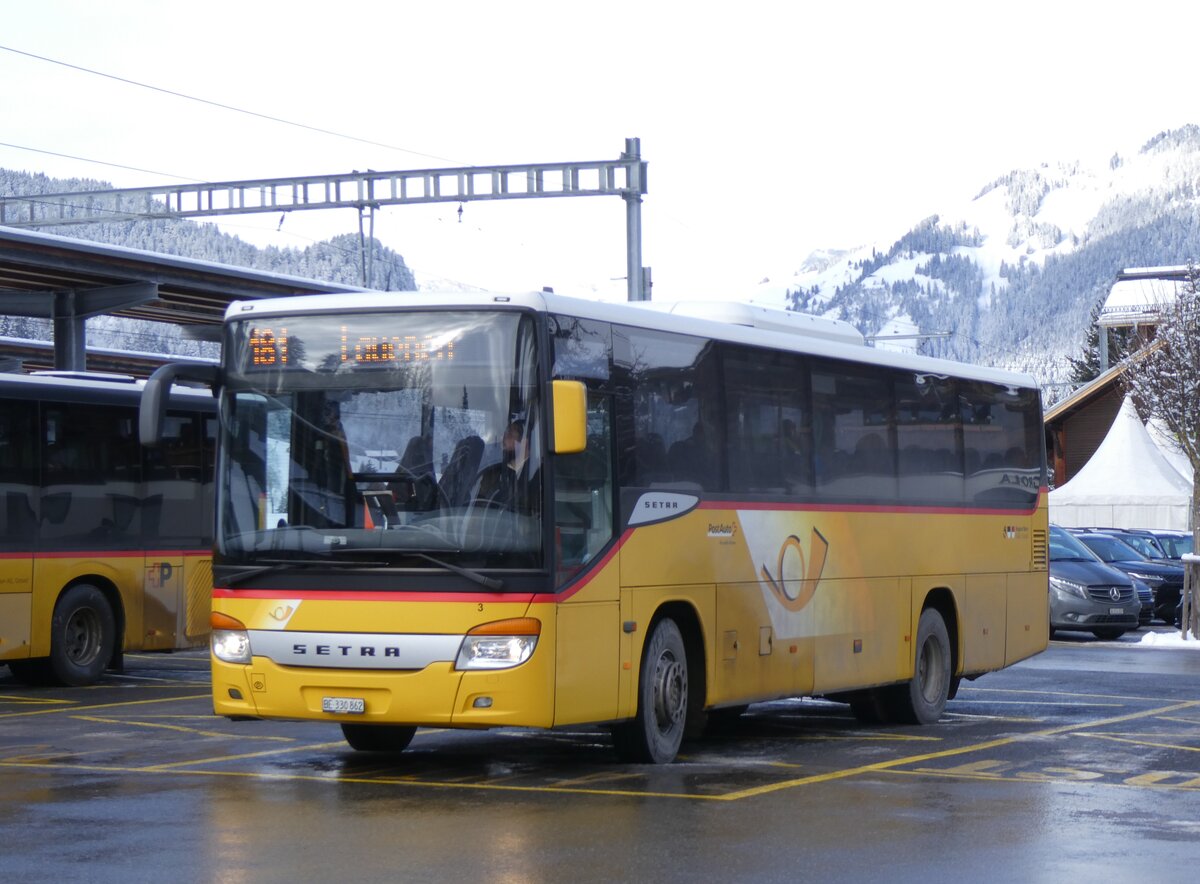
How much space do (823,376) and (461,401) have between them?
4243 mm

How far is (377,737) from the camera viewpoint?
45.3 ft

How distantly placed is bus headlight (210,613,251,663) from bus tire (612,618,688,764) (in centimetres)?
242

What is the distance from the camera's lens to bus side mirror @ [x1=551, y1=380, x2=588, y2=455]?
1175 cm

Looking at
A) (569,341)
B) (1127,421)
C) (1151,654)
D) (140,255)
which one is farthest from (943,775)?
(1127,421)

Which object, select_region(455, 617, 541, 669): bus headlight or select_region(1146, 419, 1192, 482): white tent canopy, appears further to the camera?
select_region(1146, 419, 1192, 482): white tent canopy

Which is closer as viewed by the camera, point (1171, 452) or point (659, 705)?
point (659, 705)

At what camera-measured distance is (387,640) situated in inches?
469

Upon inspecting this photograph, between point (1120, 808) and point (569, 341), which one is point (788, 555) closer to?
point (569, 341)

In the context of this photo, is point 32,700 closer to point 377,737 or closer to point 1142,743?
point 377,737

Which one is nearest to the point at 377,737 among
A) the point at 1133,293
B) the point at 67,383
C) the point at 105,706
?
the point at 105,706

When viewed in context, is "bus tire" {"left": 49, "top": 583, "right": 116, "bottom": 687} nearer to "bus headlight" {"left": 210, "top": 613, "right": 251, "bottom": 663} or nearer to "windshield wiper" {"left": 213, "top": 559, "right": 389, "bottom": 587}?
"bus headlight" {"left": 210, "top": 613, "right": 251, "bottom": 663}

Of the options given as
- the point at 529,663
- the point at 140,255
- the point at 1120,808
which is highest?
the point at 140,255

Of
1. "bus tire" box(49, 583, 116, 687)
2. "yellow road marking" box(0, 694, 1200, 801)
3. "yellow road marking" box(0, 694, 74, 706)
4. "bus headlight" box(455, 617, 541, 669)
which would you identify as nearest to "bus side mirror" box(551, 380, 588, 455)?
"bus headlight" box(455, 617, 541, 669)

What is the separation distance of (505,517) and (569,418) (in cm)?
70
